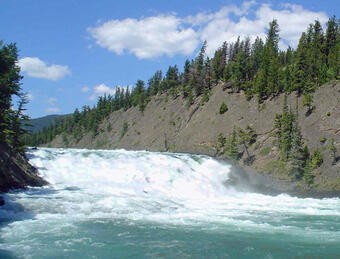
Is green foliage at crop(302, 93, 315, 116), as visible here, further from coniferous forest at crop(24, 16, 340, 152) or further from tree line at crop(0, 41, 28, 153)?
tree line at crop(0, 41, 28, 153)

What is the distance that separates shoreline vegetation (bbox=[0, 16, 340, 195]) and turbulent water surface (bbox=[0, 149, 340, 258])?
28.5 feet

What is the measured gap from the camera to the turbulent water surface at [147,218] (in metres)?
23.5

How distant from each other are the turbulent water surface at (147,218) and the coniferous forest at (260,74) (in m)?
18.7

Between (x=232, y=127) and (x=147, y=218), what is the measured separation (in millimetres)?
55170

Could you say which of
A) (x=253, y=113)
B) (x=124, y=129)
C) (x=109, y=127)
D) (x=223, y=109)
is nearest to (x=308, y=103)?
(x=253, y=113)

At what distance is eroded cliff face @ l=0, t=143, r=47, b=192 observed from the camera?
130 feet

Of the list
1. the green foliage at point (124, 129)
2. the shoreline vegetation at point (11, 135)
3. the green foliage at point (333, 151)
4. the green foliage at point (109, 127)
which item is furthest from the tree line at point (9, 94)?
the green foliage at point (109, 127)

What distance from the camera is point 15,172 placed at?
4241 centimetres

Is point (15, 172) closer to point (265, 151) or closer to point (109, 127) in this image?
point (265, 151)

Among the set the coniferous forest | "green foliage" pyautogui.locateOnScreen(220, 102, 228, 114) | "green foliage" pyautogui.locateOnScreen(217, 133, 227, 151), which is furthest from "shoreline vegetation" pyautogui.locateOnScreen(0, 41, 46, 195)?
"green foliage" pyautogui.locateOnScreen(220, 102, 228, 114)

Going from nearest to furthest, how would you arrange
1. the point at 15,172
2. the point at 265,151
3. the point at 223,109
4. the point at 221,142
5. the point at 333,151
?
1. the point at 15,172
2. the point at 333,151
3. the point at 265,151
4. the point at 221,142
5. the point at 223,109

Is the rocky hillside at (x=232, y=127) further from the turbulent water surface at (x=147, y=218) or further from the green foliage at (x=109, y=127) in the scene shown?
the turbulent water surface at (x=147, y=218)

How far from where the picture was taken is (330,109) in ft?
227

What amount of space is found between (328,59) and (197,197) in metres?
51.8
